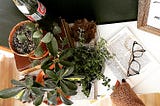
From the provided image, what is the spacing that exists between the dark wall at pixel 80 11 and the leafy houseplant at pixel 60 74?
14 cm

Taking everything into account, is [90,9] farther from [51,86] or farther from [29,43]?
[51,86]

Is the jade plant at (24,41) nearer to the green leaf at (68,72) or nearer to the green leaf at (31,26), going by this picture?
the green leaf at (31,26)

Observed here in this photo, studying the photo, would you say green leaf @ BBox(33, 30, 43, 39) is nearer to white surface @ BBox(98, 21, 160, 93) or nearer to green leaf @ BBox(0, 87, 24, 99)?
green leaf @ BBox(0, 87, 24, 99)

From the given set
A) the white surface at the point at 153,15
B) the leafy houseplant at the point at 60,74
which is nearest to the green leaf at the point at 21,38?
the leafy houseplant at the point at 60,74

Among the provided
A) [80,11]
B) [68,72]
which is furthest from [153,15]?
[68,72]

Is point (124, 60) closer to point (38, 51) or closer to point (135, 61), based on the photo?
point (135, 61)

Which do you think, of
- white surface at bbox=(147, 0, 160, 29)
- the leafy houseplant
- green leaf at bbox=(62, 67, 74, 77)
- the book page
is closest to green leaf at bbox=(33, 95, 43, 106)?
the leafy houseplant

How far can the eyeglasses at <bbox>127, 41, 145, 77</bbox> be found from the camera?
129cm

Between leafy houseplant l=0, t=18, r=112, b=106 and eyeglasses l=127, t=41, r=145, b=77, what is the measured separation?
123 mm

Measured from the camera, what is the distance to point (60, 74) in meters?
1.08

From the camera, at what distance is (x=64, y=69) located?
1099 millimetres

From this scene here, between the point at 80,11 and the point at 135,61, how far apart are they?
296 millimetres

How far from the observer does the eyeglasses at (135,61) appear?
4.22 feet

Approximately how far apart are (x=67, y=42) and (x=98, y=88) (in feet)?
0.78
